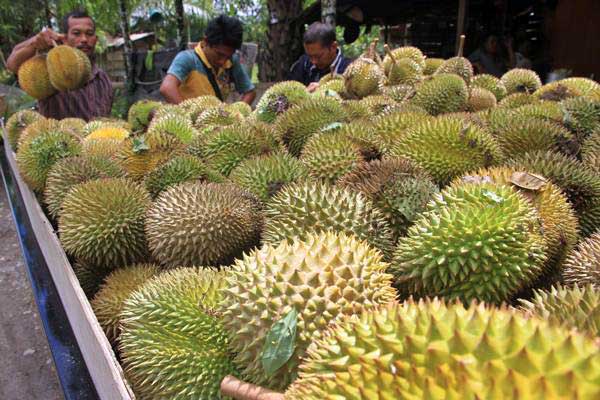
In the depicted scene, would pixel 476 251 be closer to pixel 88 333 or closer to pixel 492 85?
pixel 88 333

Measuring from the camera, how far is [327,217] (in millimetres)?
1453

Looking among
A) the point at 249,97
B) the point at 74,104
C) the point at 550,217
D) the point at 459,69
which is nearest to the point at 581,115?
the point at 459,69

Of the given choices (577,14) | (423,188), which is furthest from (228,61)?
(577,14)

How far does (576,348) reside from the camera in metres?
0.67

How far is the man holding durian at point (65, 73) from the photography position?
4.63 m

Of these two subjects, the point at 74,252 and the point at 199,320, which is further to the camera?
the point at 74,252

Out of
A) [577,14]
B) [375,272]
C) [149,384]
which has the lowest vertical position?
[149,384]

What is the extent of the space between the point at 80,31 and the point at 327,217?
5003mm

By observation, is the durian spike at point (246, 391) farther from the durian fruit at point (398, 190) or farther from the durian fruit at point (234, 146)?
the durian fruit at point (234, 146)

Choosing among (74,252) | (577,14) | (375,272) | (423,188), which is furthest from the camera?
(577,14)

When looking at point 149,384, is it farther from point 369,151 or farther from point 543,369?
point 369,151

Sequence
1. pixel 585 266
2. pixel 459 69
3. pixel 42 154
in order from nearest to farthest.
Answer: pixel 585 266 < pixel 42 154 < pixel 459 69

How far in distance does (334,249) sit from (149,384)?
0.66 meters

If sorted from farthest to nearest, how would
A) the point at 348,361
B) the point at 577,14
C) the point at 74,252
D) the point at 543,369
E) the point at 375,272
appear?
1. the point at 577,14
2. the point at 74,252
3. the point at 375,272
4. the point at 348,361
5. the point at 543,369
